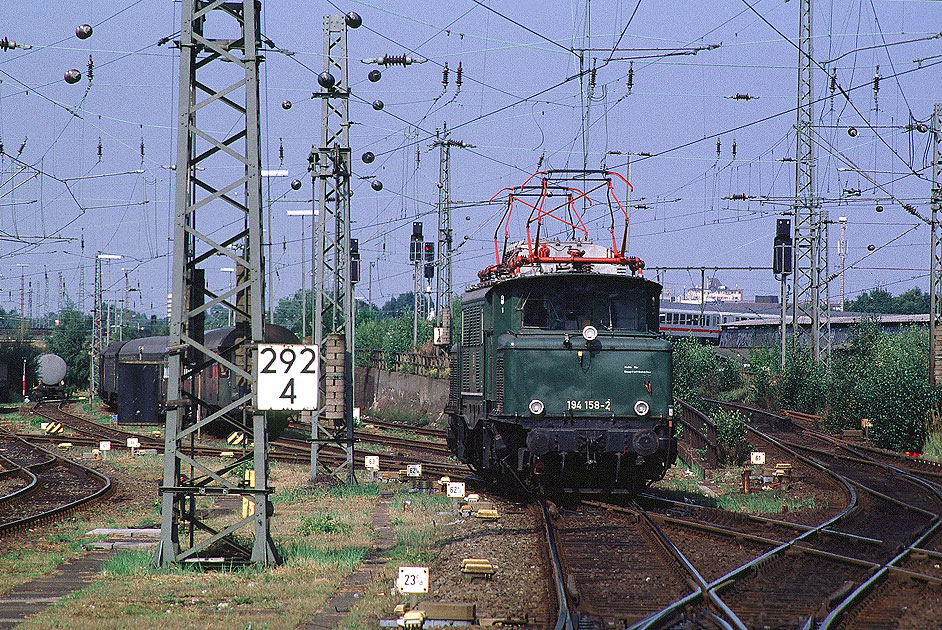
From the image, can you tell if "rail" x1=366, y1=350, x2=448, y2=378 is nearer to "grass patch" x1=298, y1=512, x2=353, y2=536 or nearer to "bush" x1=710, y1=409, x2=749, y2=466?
"bush" x1=710, y1=409, x2=749, y2=466

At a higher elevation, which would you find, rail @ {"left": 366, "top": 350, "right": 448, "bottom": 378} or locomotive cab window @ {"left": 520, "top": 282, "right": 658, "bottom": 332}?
locomotive cab window @ {"left": 520, "top": 282, "right": 658, "bottom": 332}

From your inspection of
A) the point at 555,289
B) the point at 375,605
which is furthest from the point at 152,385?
the point at 375,605

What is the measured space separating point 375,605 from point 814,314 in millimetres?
29403

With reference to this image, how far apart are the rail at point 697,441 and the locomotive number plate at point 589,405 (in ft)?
18.6

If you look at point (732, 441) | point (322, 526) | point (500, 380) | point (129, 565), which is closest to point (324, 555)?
point (129, 565)

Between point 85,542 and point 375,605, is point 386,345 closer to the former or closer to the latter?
point 85,542

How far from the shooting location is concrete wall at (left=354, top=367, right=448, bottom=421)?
3906cm

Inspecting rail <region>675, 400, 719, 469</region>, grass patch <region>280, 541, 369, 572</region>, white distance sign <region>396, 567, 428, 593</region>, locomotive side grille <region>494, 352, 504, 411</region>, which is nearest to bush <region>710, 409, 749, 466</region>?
rail <region>675, 400, 719, 469</region>

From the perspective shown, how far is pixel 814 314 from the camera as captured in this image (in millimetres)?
35500

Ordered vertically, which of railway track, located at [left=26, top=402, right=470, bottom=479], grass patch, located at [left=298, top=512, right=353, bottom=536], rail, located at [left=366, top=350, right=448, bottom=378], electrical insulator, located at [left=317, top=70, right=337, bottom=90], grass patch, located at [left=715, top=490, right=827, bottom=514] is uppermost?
electrical insulator, located at [left=317, top=70, right=337, bottom=90]

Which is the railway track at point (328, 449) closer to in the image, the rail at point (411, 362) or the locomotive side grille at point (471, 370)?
the locomotive side grille at point (471, 370)

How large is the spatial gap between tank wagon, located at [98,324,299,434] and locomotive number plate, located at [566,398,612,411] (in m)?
13.7

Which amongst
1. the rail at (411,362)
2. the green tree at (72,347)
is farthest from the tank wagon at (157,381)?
the green tree at (72,347)

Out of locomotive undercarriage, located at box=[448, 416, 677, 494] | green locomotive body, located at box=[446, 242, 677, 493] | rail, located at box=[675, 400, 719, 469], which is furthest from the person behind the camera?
rail, located at box=[675, 400, 719, 469]
